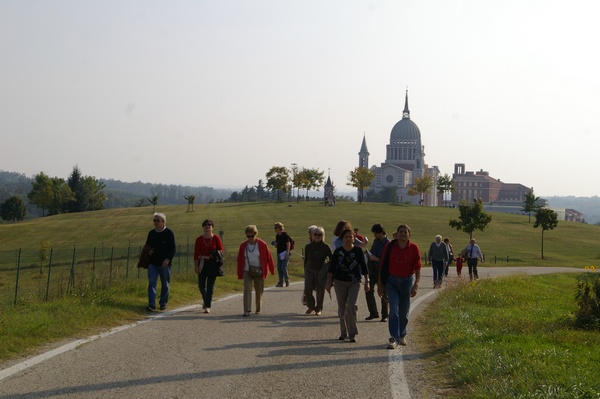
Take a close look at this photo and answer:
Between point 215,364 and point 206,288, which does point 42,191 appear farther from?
point 215,364

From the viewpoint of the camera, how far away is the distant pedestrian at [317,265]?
44.9ft

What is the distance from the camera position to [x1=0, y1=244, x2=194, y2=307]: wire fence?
49.0 feet

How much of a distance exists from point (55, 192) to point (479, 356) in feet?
409

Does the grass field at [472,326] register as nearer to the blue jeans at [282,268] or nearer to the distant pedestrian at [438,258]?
the blue jeans at [282,268]

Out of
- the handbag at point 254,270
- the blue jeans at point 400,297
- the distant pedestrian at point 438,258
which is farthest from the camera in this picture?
the distant pedestrian at point 438,258

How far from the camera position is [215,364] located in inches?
340

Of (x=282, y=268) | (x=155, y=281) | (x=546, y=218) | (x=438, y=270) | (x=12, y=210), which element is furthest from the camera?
(x=12, y=210)

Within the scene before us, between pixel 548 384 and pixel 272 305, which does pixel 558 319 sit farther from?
pixel 548 384

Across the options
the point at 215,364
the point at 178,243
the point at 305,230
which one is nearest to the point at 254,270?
the point at 215,364

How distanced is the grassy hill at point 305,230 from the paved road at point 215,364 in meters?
47.5

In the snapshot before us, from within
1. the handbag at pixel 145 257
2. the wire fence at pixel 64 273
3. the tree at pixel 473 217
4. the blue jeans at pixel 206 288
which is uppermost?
the tree at pixel 473 217

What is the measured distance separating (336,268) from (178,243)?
49515 mm

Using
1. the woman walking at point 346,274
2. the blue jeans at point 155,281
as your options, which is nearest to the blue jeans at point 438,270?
the blue jeans at point 155,281

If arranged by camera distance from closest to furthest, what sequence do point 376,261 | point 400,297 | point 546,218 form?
point 400,297
point 376,261
point 546,218
